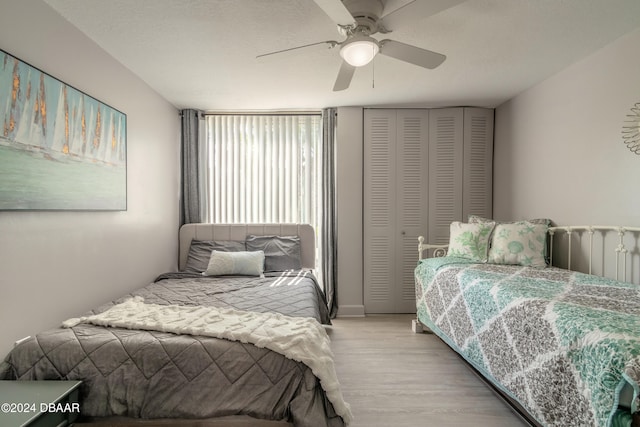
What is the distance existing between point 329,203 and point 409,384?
2.05 meters

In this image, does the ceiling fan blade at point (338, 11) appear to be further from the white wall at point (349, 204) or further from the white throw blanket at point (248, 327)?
the white wall at point (349, 204)

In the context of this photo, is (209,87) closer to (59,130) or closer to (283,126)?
(283,126)

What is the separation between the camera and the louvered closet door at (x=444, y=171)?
12.0 ft

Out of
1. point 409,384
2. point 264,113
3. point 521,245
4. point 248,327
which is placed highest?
point 264,113

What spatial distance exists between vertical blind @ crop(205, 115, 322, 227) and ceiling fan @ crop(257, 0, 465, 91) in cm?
192

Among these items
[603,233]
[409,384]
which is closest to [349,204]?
[409,384]

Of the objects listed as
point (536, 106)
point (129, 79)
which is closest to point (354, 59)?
point (129, 79)

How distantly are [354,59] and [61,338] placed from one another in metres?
2.04

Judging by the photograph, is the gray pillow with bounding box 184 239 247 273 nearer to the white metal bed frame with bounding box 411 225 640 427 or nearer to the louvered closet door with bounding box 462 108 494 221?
the white metal bed frame with bounding box 411 225 640 427

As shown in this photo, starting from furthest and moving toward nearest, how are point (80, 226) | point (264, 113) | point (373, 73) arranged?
point (264, 113) < point (373, 73) < point (80, 226)

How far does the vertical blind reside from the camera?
3.84 m

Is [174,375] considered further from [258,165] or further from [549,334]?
[258,165]

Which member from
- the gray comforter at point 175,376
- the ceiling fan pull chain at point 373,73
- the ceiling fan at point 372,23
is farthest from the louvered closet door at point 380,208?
the gray comforter at point 175,376

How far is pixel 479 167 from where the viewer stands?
12.1 feet
